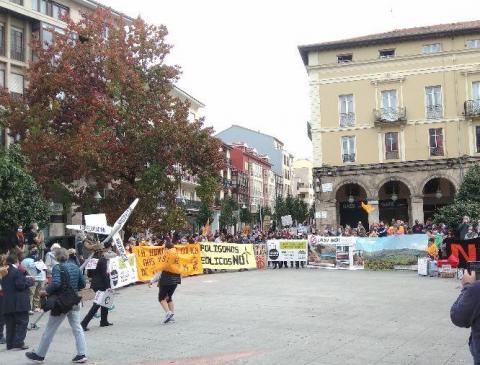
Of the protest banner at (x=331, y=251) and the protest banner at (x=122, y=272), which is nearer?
the protest banner at (x=122, y=272)

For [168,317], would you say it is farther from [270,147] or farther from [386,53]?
[270,147]

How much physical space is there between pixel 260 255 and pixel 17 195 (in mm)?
11217

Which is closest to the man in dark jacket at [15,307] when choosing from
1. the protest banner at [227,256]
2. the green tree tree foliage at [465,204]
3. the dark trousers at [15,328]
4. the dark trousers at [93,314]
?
the dark trousers at [15,328]

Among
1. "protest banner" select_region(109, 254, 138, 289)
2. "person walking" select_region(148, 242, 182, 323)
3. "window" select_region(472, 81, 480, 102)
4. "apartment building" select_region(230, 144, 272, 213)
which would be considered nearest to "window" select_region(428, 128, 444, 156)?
"window" select_region(472, 81, 480, 102)

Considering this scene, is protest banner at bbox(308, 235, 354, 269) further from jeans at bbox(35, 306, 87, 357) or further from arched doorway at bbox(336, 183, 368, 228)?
jeans at bbox(35, 306, 87, 357)

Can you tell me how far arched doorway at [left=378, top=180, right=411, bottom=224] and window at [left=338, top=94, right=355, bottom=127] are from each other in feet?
17.7

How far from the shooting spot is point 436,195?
4181 cm

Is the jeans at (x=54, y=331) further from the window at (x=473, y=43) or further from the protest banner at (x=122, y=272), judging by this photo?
the window at (x=473, y=43)

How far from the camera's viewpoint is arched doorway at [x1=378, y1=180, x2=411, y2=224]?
42.4 m

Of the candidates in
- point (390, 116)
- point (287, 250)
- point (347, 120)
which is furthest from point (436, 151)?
point (287, 250)

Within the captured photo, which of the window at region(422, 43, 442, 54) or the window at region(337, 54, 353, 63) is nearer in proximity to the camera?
the window at region(422, 43, 442, 54)

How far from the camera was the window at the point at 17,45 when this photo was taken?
35.5m

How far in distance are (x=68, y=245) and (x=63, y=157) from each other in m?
4.00

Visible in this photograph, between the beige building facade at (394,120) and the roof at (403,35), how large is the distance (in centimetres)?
7
